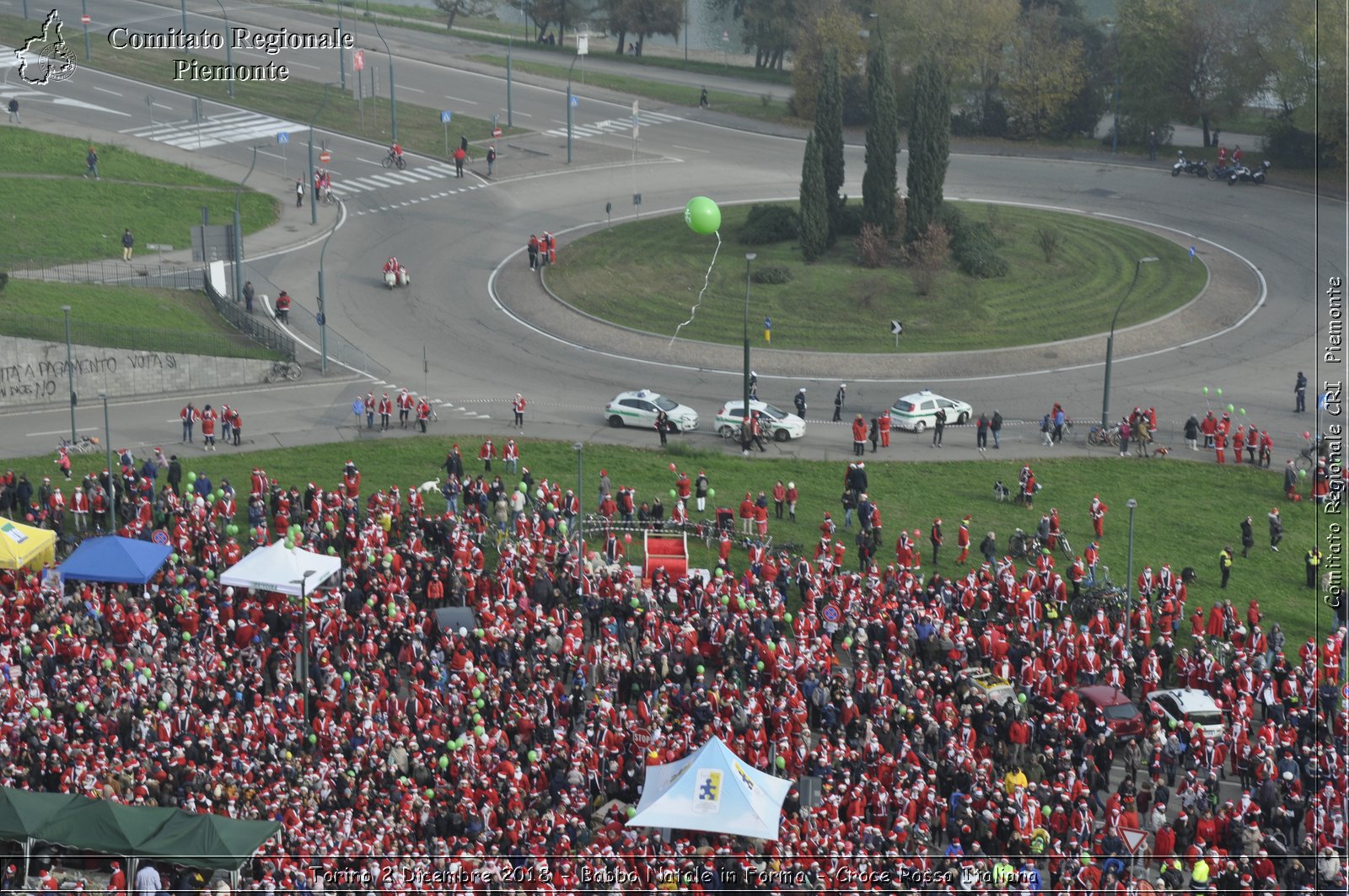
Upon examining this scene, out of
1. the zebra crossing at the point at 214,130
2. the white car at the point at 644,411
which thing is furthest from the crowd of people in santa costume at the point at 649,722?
the zebra crossing at the point at 214,130

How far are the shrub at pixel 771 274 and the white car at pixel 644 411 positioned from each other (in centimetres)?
1435

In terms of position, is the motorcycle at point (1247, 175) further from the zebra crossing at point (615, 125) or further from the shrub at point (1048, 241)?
the zebra crossing at point (615, 125)

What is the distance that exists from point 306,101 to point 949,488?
53424 millimetres

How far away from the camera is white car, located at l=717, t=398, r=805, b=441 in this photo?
5681 cm

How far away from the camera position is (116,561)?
137ft

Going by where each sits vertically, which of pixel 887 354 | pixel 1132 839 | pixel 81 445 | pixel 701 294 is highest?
pixel 701 294

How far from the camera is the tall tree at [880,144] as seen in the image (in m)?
71.1

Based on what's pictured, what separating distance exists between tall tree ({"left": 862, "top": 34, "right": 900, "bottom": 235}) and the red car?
3811 centimetres

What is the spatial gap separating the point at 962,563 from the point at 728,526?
649 centimetres

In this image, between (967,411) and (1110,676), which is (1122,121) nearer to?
(967,411)

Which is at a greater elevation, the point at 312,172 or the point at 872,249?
the point at 312,172

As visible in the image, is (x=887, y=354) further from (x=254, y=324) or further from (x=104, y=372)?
(x=104, y=372)

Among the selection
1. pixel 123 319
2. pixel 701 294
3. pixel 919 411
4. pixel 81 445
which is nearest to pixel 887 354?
pixel 919 411

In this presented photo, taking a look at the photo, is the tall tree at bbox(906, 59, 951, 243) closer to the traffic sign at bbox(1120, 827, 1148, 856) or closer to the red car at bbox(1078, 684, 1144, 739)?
the red car at bbox(1078, 684, 1144, 739)
